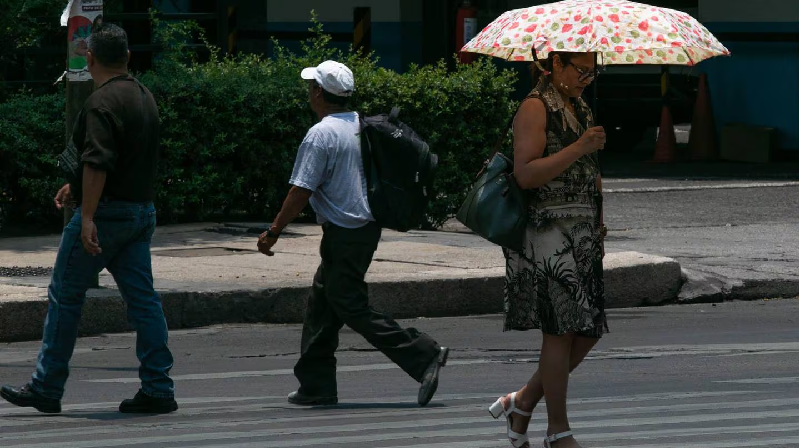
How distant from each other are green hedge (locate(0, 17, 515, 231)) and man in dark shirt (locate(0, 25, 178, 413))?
5.58 meters

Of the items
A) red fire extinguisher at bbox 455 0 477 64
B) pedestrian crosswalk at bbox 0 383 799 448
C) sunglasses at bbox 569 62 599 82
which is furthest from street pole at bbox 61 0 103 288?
red fire extinguisher at bbox 455 0 477 64

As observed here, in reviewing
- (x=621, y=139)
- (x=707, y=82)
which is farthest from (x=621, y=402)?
(x=621, y=139)

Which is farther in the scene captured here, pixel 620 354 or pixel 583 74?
pixel 620 354

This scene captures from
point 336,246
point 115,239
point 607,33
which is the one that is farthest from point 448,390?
point 607,33

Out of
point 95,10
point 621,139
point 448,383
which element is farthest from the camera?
point 621,139

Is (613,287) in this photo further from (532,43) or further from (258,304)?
(532,43)

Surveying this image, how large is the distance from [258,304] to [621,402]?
3428 millimetres

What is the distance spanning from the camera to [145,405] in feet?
22.2

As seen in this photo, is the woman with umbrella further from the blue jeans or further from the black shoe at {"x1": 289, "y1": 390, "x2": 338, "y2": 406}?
the blue jeans

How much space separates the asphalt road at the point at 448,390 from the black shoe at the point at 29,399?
0.18ft

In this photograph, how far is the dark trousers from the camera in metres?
6.95

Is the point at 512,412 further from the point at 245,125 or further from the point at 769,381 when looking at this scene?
the point at 245,125

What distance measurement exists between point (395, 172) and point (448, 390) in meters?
1.06

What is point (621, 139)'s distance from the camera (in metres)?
24.0
